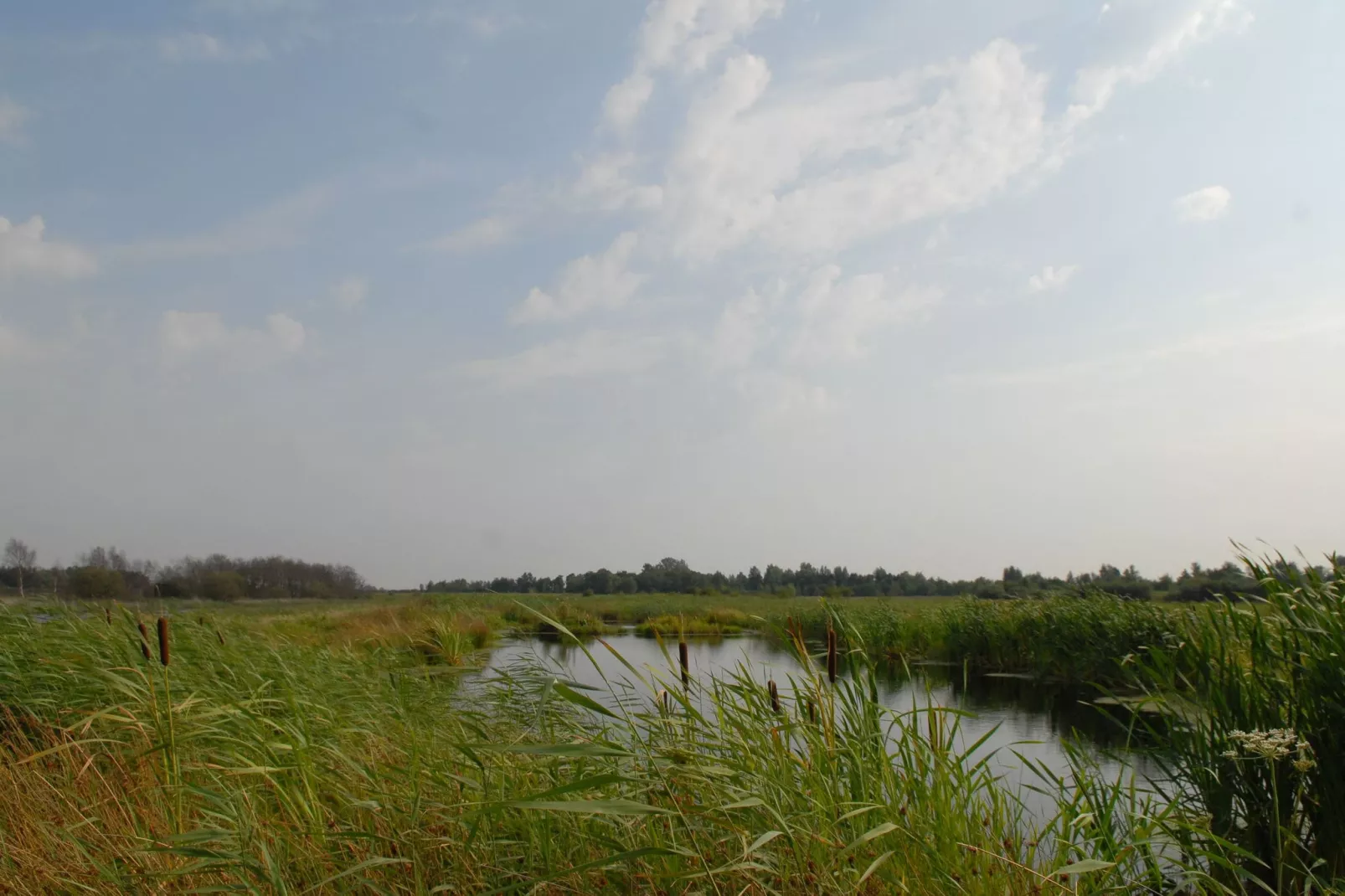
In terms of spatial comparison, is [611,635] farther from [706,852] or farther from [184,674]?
[706,852]

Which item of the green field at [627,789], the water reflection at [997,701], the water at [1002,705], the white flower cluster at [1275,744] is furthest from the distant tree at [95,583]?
the white flower cluster at [1275,744]

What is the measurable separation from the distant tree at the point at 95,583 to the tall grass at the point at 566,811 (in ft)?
29.5

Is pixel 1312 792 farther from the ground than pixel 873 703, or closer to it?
closer to it

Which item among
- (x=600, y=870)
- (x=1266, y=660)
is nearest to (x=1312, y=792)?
(x=1266, y=660)

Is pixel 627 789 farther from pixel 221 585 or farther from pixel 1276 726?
pixel 221 585

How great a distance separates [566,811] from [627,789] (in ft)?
2.40

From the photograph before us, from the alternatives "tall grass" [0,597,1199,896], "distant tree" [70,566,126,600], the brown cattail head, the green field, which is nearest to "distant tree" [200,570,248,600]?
"distant tree" [70,566,126,600]

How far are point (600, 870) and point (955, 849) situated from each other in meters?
1.19

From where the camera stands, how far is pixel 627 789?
2867 millimetres

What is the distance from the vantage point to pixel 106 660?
5.97 metres

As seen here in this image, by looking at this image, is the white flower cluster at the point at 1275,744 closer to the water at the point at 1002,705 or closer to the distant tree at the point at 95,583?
the water at the point at 1002,705

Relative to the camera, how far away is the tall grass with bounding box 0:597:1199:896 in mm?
2561

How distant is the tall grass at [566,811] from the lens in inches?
101

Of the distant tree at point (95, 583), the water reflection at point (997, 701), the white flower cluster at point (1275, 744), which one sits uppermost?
the distant tree at point (95, 583)
